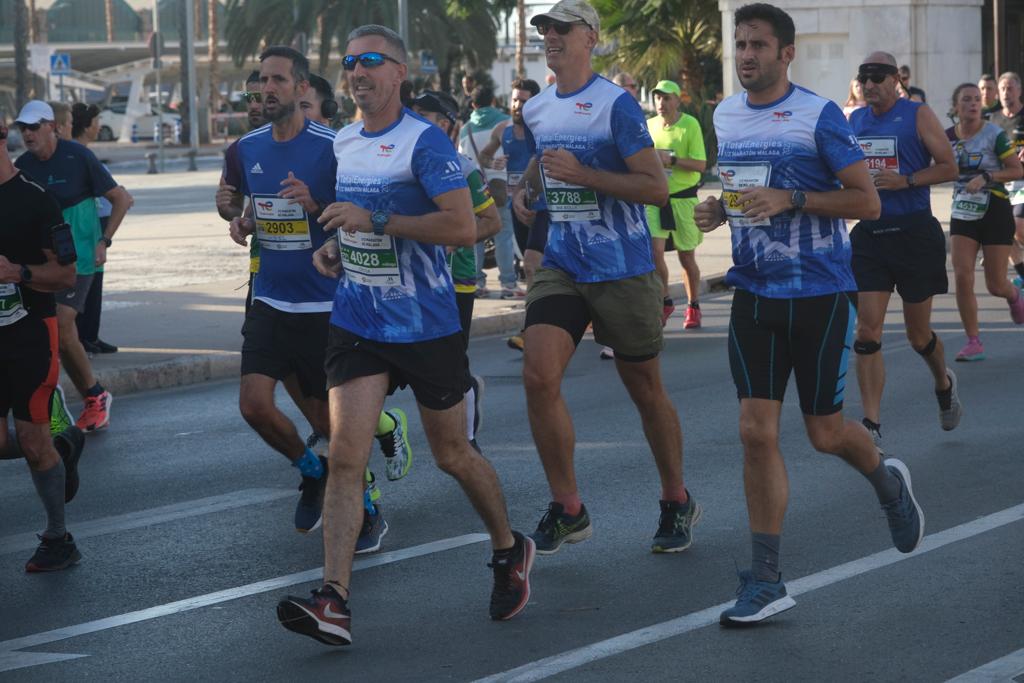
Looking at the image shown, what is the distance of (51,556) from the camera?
6.77 m

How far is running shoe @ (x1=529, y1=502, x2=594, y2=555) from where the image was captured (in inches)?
257

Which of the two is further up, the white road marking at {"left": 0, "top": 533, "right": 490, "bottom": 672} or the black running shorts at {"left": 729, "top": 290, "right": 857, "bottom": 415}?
the black running shorts at {"left": 729, "top": 290, "right": 857, "bottom": 415}

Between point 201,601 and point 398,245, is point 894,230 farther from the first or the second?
point 201,601

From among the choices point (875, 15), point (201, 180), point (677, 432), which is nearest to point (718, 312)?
point (677, 432)

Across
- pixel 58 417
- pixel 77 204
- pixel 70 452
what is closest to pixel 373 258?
pixel 70 452

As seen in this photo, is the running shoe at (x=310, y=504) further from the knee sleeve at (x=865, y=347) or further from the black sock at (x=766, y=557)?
the knee sleeve at (x=865, y=347)

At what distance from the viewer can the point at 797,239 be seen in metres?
5.96

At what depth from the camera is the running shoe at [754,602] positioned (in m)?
5.59

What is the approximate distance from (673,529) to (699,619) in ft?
3.24

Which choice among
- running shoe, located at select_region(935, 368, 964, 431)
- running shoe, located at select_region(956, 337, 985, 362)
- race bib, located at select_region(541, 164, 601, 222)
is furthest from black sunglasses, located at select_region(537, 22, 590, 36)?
running shoe, located at select_region(956, 337, 985, 362)

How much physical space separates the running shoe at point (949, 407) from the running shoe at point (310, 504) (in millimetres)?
3551

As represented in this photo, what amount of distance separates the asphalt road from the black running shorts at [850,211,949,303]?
831 millimetres

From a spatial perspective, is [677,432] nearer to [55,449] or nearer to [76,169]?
[55,449]

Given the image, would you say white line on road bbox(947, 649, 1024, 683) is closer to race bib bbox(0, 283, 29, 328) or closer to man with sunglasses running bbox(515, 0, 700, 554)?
man with sunglasses running bbox(515, 0, 700, 554)
